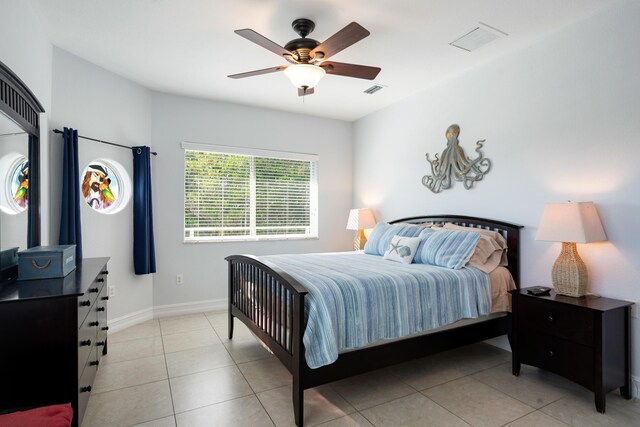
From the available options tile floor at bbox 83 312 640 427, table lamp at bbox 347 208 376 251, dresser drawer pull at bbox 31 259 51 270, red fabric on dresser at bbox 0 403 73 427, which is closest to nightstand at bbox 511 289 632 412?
tile floor at bbox 83 312 640 427

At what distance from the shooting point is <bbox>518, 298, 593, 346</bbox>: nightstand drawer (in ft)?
7.38

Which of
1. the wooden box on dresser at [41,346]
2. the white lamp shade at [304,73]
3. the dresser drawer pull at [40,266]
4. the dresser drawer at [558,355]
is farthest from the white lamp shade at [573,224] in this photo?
the dresser drawer pull at [40,266]

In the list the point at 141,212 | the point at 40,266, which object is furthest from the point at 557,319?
the point at 141,212

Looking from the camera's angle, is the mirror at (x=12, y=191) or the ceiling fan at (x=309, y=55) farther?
the ceiling fan at (x=309, y=55)

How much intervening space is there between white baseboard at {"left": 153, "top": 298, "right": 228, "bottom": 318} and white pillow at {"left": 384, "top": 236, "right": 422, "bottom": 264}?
7.78 feet

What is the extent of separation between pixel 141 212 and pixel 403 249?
9.36 ft

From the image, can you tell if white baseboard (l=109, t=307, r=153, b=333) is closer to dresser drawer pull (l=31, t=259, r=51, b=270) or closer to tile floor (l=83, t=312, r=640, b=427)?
tile floor (l=83, t=312, r=640, b=427)

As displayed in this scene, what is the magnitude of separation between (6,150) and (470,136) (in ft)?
12.4

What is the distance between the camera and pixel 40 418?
110 centimetres

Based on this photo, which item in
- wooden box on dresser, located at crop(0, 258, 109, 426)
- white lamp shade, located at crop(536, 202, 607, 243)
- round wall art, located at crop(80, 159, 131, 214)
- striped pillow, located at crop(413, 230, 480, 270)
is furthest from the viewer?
round wall art, located at crop(80, 159, 131, 214)

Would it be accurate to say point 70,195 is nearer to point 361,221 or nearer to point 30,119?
point 30,119

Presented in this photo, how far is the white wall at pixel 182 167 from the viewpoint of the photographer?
4.18 m

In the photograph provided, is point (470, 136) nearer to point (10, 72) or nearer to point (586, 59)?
point (586, 59)

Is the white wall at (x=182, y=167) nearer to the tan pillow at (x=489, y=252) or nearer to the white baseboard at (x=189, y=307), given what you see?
the white baseboard at (x=189, y=307)
